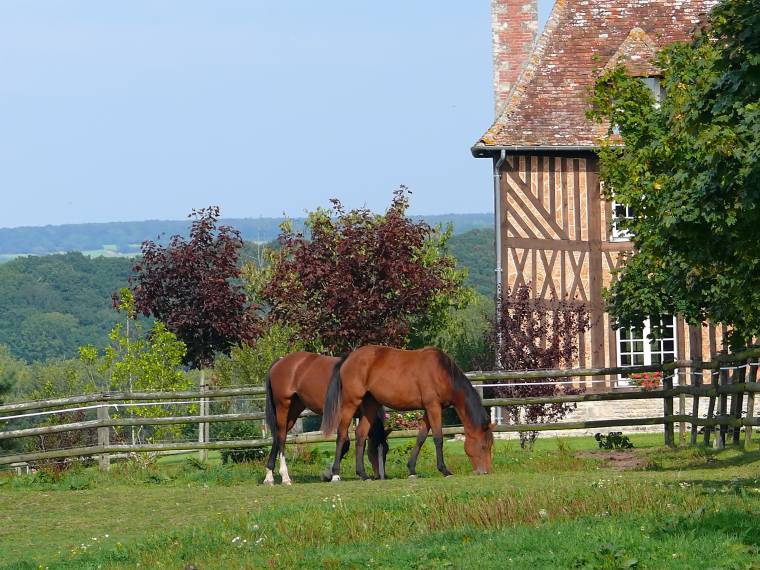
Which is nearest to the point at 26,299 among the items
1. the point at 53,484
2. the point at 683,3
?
the point at 683,3

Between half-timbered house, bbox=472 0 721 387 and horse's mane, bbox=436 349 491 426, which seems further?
half-timbered house, bbox=472 0 721 387

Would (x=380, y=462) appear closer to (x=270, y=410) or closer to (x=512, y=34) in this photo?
(x=270, y=410)

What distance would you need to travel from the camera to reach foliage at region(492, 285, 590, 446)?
24.6 m

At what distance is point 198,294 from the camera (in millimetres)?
26109

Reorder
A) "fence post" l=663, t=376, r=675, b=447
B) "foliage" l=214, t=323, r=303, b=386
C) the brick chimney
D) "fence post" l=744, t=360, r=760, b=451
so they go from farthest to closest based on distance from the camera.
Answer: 1. "foliage" l=214, t=323, r=303, b=386
2. the brick chimney
3. "fence post" l=663, t=376, r=675, b=447
4. "fence post" l=744, t=360, r=760, b=451

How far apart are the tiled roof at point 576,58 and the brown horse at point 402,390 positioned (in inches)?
484

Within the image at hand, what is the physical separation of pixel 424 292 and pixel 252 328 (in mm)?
3399

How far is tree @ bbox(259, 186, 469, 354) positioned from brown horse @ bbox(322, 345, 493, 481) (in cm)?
881

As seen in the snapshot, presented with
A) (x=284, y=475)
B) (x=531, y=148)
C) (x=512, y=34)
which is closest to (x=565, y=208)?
(x=531, y=148)

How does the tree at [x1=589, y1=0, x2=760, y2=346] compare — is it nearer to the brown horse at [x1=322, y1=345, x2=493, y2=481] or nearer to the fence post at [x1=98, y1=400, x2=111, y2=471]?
the brown horse at [x1=322, y1=345, x2=493, y2=481]

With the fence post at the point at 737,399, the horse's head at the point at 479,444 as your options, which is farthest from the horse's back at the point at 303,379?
the fence post at the point at 737,399

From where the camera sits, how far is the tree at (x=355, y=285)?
26375 millimetres

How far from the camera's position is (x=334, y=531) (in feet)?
38.7

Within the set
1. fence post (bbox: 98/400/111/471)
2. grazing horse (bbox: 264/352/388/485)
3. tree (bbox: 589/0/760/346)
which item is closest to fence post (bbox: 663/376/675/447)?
tree (bbox: 589/0/760/346)
